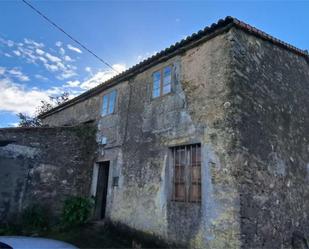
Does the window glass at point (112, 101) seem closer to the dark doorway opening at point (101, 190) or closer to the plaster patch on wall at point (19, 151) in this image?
the dark doorway opening at point (101, 190)

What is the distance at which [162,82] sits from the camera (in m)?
8.31

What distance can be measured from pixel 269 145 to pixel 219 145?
1394 mm

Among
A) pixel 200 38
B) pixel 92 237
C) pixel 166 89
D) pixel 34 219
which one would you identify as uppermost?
pixel 200 38

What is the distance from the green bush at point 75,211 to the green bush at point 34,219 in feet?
2.15

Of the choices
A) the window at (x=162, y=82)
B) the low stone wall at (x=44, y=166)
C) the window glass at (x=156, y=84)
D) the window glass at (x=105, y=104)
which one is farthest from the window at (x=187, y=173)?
the low stone wall at (x=44, y=166)

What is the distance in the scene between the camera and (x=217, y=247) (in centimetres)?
567

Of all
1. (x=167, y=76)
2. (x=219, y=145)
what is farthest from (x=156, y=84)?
(x=219, y=145)

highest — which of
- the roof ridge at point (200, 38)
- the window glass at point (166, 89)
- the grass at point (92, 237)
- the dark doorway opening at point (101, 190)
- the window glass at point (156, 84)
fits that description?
the roof ridge at point (200, 38)

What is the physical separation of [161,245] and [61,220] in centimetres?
420

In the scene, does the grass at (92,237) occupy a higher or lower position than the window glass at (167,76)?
lower

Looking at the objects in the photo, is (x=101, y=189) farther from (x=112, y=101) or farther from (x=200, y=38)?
(x=200, y=38)

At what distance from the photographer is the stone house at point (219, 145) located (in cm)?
589

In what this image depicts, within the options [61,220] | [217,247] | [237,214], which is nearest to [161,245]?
[217,247]

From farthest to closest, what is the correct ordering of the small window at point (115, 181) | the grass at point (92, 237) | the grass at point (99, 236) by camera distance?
the small window at point (115, 181) → the grass at point (92, 237) → the grass at point (99, 236)
